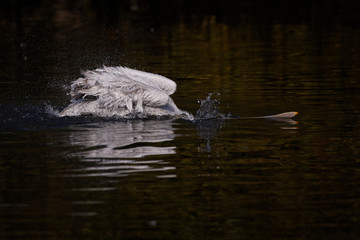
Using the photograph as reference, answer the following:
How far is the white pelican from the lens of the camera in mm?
12086

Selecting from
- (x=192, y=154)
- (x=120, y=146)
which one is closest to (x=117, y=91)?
(x=120, y=146)

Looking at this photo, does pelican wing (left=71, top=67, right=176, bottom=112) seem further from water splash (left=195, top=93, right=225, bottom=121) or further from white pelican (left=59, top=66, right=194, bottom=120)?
water splash (left=195, top=93, right=225, bottom=121)

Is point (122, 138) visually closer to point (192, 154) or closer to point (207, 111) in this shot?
point (192, 154)

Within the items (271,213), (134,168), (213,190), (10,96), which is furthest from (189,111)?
(271,213)

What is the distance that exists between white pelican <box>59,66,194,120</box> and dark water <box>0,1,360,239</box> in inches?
11.8

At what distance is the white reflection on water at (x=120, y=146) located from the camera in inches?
354

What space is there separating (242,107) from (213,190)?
546 cm

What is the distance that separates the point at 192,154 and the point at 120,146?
1.03m

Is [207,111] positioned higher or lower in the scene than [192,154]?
higher

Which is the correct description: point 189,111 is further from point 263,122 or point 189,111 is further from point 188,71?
point 188,71

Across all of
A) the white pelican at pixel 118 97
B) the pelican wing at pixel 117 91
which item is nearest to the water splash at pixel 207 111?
the white pelican at pixel 118 97

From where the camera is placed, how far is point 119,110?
12.4 meters

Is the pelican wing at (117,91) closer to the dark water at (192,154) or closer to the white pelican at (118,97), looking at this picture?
the white pelican at (118,97)

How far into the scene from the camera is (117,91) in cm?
1209
